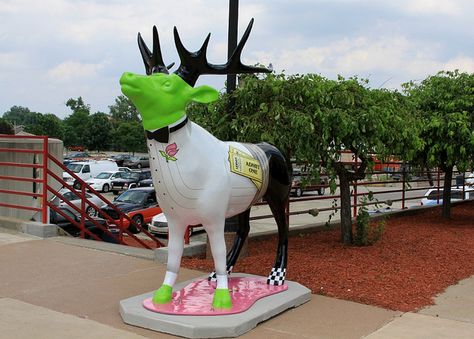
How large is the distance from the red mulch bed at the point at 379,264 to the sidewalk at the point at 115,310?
273 millimetres

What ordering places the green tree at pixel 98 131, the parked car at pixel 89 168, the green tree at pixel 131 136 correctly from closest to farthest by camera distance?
the parked car at pixel 89 168 < the green tree at pixel 131 136 < the green tree at pixel 98 131

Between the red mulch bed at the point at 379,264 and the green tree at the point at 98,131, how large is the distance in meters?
79.5

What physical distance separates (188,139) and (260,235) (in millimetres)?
4816

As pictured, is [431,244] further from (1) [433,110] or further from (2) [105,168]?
(2) [105,168]

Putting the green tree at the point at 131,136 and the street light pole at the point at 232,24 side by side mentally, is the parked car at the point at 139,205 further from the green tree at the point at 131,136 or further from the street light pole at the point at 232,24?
the green tree at the point at 131,136

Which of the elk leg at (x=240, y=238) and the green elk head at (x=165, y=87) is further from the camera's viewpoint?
the elk leg at (x=240, y=238)

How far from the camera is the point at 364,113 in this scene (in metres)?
7.37

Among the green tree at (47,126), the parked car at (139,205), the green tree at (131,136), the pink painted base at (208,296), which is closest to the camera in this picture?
the pink painted base at (208,296)

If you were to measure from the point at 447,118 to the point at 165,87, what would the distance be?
827cm

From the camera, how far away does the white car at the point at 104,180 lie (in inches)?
1300

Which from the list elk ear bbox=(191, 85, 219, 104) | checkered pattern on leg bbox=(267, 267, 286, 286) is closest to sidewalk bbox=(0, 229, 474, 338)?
checkered pattern on leg bbox=(267, 267, 286, 286)

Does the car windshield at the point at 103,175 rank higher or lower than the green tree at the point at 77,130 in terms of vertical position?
lower

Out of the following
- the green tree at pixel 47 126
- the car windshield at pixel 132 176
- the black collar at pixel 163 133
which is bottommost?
the car windshield at pixel 132 176

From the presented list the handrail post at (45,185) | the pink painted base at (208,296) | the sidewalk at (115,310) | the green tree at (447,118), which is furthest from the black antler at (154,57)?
the green tree at (447,118)
